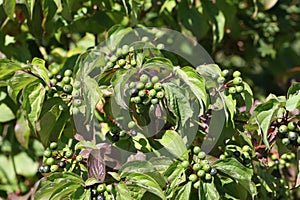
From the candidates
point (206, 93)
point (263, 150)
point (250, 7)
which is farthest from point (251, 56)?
point (206, 93)

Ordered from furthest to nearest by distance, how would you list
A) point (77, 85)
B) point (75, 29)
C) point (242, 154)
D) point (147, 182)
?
point (75, 29) < point (242, 154) < point (77, 85) < point (147, 182)

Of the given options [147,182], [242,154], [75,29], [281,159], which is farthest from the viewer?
[75,29]

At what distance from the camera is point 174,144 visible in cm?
168

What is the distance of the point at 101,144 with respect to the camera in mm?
1772

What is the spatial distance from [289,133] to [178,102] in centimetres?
33

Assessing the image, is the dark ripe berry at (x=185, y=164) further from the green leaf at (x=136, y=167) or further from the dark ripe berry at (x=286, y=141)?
the dark ripe berry at (x=286, y=141)

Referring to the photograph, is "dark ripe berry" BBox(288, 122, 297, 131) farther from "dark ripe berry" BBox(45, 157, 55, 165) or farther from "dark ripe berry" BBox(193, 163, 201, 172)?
"dark ripe berry" BBox(45, 157, 55, 165)

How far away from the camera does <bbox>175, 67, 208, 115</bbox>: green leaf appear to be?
5.28 ft

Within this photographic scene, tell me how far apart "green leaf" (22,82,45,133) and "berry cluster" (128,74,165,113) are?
29cm

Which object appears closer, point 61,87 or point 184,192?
point 184,192

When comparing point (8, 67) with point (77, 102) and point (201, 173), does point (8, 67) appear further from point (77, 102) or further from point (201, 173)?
point (201, 173)

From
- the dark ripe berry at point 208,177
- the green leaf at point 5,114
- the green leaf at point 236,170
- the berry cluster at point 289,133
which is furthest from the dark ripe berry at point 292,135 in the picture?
the green leaf at point 5,114

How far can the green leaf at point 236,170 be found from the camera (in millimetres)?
1627

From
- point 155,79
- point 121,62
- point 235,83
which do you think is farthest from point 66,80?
point 235,83
